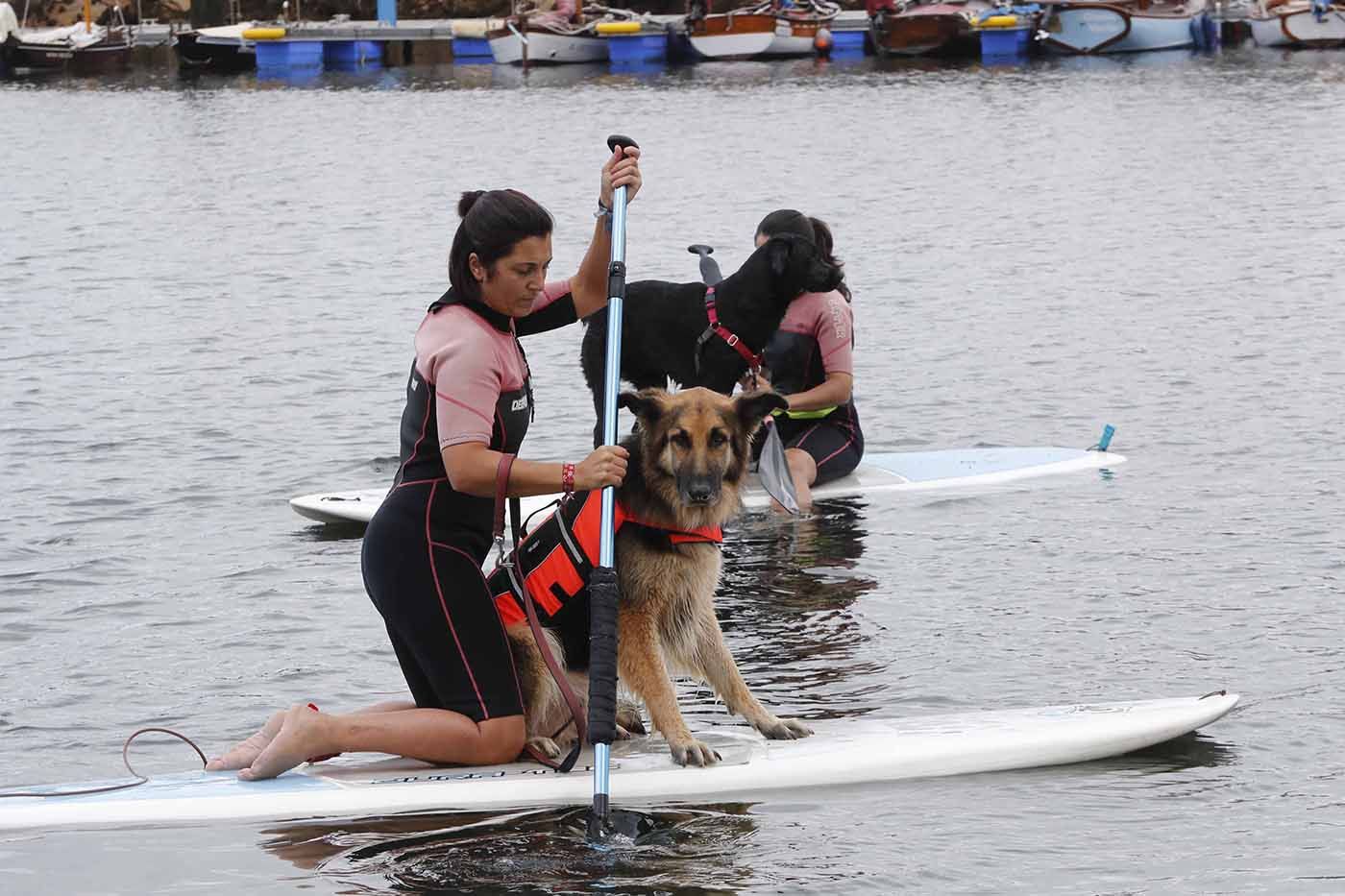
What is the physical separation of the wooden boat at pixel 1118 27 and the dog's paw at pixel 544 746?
54.0 meters

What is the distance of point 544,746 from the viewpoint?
254 inches

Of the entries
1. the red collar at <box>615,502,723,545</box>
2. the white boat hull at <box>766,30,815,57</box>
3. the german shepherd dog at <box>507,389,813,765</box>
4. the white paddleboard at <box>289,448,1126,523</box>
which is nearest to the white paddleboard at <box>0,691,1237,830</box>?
the german shepherd dog at <box>507,389,813,765</box>

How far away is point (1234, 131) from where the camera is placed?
36594 millimetres

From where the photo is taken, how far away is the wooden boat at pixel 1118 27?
56.3m

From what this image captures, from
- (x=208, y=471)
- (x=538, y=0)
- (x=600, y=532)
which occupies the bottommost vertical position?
(x=208, y=471)

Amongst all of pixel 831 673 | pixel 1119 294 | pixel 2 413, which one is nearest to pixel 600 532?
pixel 831 673

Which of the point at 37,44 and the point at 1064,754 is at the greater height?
the point at 37,44

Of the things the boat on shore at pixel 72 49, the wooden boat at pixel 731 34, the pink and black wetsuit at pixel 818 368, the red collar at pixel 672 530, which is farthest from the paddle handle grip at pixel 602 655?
the boat on shore at pixel 72 49

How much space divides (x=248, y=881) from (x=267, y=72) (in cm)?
5886

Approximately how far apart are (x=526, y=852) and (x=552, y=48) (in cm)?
5662

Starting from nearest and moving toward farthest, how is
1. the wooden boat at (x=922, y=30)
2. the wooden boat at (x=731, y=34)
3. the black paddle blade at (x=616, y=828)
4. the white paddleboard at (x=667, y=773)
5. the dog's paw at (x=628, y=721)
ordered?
the black paddle blade at (x=616, y=828)
the white paddleboard at (x=667, y=773)
the dog's paw at (x=628, y=721)
the wooden boat at (x=922, y=30)
the wooden boat at (x=731, y=34)

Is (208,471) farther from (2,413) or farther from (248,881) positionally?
(248,881)

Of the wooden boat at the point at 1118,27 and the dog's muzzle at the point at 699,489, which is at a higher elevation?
the wooden boat at the point at 1118,27

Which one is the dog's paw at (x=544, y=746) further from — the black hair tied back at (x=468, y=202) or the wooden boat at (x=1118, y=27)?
the wooden boat at (x=1118, y=27)
